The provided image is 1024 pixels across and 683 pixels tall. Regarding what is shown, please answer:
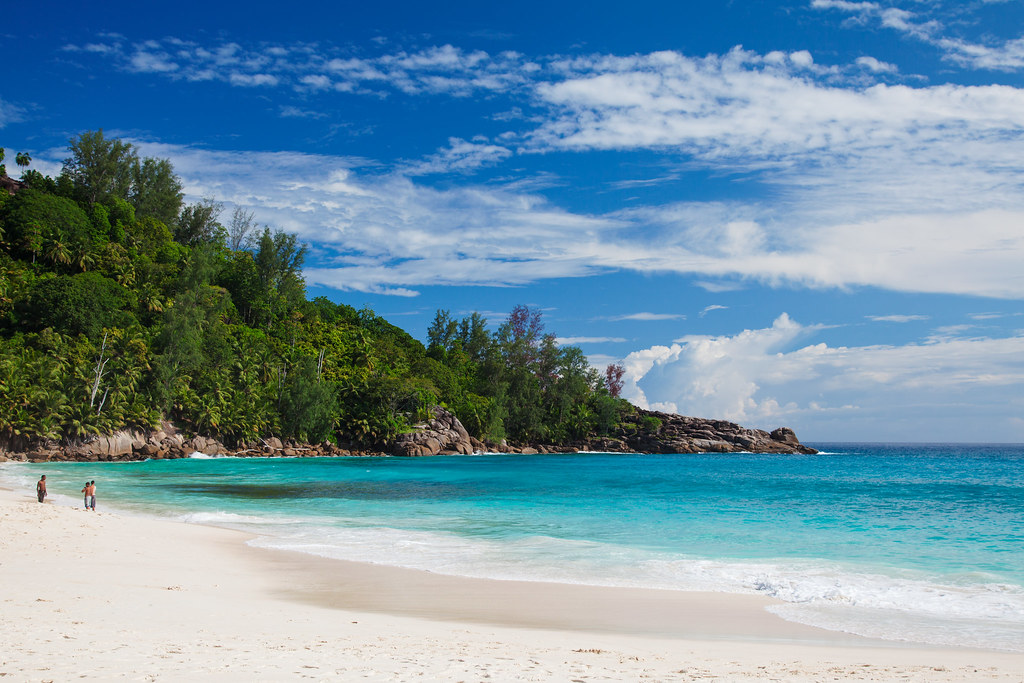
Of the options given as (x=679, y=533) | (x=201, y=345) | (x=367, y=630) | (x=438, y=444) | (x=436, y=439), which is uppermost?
(x=201, y=345)

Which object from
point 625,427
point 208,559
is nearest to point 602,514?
point 208,559

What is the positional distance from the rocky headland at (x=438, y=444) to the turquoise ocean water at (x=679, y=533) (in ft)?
36.7

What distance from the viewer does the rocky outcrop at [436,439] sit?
234 feet

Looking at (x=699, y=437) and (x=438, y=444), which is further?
(x=699, y=437)

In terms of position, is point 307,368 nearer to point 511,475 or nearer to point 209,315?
point 209,315

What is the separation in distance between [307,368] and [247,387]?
26.5ft

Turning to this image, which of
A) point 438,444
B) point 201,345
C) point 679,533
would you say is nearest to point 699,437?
point 438,444

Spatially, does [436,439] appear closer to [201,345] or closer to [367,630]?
[201,345]

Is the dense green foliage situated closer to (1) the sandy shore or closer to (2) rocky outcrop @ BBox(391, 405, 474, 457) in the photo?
(2) rocky outcrop @ BBox(391, 405, 474, 457)

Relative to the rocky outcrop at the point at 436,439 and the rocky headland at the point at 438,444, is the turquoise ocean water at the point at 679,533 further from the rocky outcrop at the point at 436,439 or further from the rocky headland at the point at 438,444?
the rocky outcrop at the point at 436,439

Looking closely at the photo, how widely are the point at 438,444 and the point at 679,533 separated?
2257 inches

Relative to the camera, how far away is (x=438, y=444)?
7406 cm

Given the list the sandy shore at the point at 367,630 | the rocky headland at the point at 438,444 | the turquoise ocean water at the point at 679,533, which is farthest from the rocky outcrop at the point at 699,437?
the sandy shore at the point at 367,630

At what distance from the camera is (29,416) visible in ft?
145
